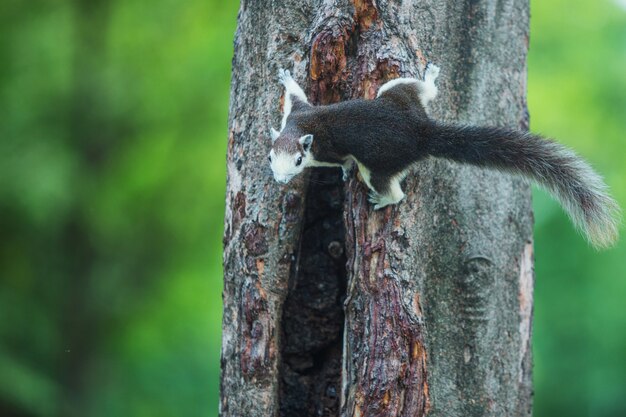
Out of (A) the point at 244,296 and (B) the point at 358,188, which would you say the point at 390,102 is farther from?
(A) the point at 244,296

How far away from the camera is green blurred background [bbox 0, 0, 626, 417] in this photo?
7.25 meters

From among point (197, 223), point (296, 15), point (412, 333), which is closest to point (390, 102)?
point (296, 15)

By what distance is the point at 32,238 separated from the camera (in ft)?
25.4

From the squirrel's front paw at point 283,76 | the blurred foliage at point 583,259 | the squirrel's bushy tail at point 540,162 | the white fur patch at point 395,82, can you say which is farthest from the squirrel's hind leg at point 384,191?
the blurred foliage at point 583,259

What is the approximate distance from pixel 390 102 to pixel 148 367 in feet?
19.6

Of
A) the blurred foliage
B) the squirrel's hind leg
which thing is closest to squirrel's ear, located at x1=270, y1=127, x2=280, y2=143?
the squirrel's hind leg

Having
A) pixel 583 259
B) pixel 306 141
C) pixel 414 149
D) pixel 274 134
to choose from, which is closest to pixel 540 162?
pixel 414 149

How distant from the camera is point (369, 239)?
8.07ft

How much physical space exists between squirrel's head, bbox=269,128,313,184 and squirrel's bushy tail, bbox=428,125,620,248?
0.45 meters

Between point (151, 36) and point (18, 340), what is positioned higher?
point (151, 36)

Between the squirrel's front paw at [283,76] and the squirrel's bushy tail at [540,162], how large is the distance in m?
0.59

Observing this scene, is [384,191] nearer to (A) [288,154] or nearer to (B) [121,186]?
(A) [288,154]

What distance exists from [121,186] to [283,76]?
17.5 feet

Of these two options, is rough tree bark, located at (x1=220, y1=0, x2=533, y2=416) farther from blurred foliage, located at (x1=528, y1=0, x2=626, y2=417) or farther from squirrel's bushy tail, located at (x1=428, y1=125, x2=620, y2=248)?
blurred foliage, located at (x1=528, y1=0, x2=626, y2=417)
